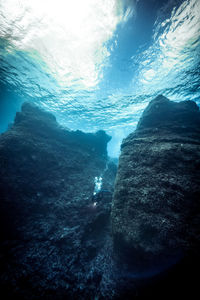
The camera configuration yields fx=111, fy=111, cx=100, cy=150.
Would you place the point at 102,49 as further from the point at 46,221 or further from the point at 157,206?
the point at 46,221

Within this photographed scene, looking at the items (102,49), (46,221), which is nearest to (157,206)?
(46,221)

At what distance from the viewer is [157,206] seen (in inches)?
142

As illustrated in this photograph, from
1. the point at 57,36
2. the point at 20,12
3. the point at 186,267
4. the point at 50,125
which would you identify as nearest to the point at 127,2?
the point at 57,36

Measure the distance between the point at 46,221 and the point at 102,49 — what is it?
11.6 m

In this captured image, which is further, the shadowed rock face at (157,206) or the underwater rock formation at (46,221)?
the underwater rock formation at (46,221)

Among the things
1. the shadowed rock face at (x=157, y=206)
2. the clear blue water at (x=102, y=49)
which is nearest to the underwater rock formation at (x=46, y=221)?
the shadowed rock face at (x=157, y=206)

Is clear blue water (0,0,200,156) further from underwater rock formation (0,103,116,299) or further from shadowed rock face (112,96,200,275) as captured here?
shadowed rock face (112,96,200,275)

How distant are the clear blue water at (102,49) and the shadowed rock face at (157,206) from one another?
22.7 feet

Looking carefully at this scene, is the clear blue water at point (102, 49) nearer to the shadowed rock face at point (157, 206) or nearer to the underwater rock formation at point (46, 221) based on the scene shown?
the underwater rock formation at point (46, 221)

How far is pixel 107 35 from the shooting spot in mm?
7348

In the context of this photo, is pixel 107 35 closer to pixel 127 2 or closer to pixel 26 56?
pixel 127 2

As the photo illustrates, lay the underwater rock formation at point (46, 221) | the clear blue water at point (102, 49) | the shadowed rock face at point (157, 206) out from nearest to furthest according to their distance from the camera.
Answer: the shadowed rock face at point (157, 206) < the underwater rock formation at point (46, 221) < the clear blue water at point (102, 49)

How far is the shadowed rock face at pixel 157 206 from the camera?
3.00 m

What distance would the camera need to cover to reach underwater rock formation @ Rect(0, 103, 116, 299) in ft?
10.5
